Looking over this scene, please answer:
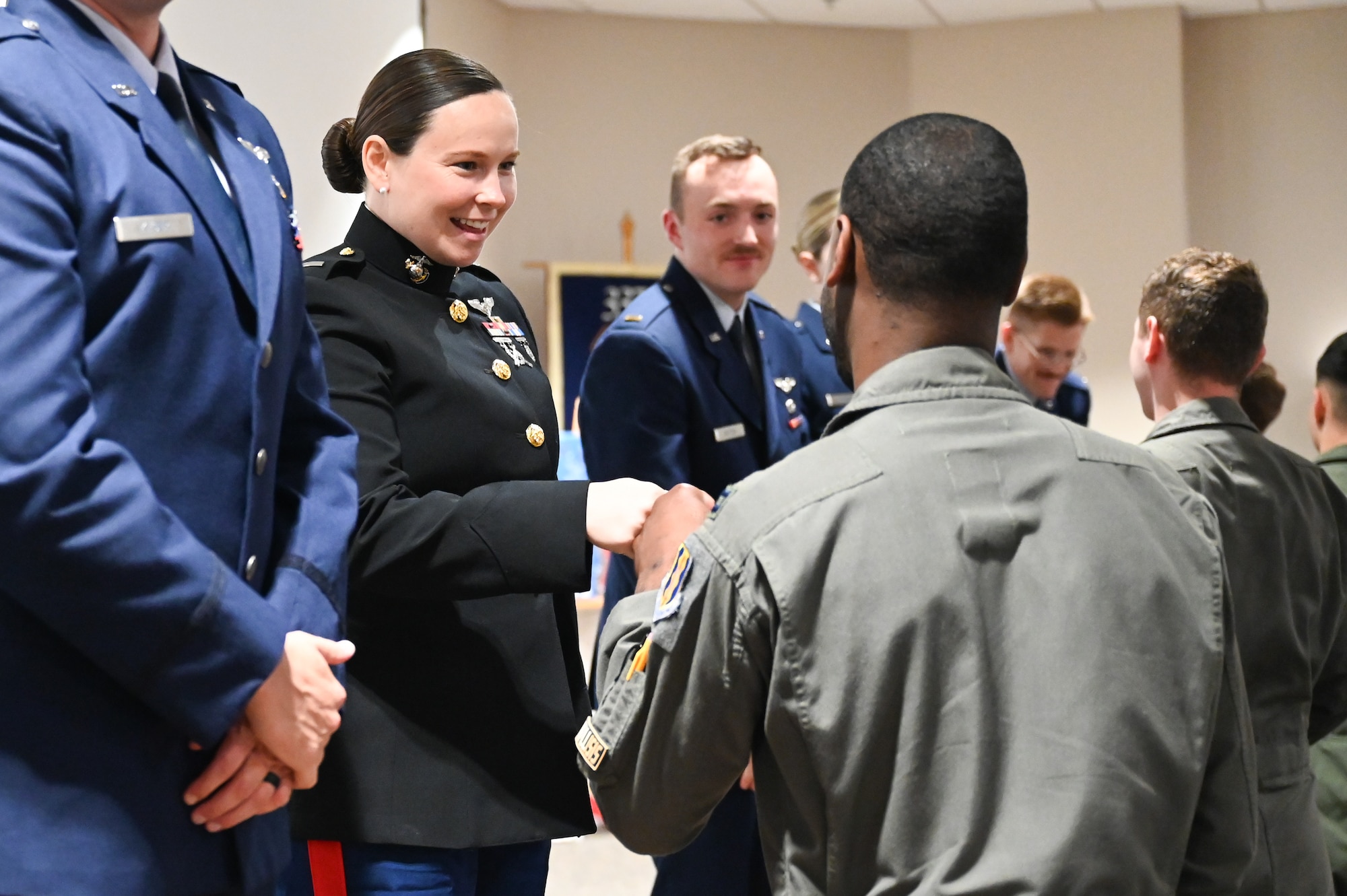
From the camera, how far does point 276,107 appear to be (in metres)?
2.75

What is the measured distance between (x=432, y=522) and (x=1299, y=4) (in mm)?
6665

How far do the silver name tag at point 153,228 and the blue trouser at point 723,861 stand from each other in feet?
5.37

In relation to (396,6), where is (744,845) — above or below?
below

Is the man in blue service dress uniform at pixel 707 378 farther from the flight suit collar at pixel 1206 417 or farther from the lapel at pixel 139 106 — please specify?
the lapel at pixel 139 106

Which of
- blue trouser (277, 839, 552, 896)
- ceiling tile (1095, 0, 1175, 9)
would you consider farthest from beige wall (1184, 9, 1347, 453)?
blue trouser (277, 839, 552, 896)

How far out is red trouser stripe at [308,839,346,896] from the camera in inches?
60.3

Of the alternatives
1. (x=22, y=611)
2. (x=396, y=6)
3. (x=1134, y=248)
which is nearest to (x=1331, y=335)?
(x=1134, y=248)

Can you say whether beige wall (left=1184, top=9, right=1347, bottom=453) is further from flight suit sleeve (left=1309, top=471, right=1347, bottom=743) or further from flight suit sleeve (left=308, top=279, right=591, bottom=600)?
flight suit sleeve (left=308, top=279, right=591, bottom=600)

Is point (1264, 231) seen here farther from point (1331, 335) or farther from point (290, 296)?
point (290, 296)

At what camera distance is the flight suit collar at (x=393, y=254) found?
1.70 m

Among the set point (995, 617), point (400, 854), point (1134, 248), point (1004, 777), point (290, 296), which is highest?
point (1134, 248)

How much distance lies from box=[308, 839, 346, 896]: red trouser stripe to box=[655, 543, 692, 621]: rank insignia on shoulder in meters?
0.58

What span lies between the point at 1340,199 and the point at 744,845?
5.81 meters

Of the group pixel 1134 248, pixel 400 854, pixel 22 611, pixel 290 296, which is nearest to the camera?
pixel 22 611
